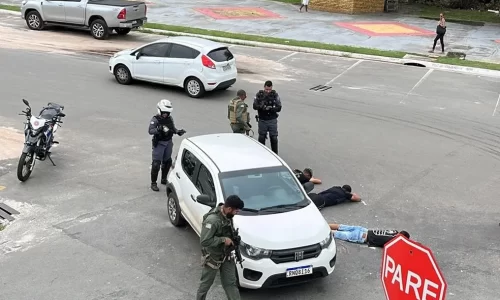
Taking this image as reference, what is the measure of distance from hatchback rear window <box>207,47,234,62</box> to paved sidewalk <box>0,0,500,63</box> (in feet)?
32.3

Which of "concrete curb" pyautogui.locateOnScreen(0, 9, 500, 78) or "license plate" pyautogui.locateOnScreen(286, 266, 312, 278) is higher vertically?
"concrete curb" pyautogui.locateOnScreen(0, 9, 500, 78)

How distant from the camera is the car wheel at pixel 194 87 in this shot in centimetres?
1727

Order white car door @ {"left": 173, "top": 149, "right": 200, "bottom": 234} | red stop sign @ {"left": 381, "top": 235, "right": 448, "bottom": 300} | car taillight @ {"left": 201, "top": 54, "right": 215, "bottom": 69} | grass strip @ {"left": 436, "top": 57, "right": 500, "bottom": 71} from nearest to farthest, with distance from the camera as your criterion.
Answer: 1. red stop sign @ {"left": 381, "top": 235, "right": 448, "bottom": 300}
2. white car door @ {"left": 173, "top": 149, "right": 200, "bottom": 234}
3. car taillight @ {"left": 201, "top": 54, "right": 215, "bottom": 69}
4. grass strip @ {"left": 436, "top": 57, "right": 500, "bottom": 71}

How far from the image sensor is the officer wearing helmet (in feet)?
36.0

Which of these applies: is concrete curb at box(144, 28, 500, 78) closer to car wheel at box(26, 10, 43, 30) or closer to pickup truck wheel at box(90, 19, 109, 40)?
pickup truck wheel at box(90, 19, 109, 40)

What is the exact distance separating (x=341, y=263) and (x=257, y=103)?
15.7 feet

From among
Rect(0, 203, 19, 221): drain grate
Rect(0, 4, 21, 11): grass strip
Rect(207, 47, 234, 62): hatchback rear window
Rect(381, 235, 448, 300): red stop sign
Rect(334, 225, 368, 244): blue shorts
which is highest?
Rect(381, 235, 448, 300): red stop sign

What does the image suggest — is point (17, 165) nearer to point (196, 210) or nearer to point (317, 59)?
point (196, 210)

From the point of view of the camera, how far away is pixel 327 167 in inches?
500

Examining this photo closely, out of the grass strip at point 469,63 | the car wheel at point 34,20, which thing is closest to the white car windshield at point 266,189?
the grass strip at point 469,63

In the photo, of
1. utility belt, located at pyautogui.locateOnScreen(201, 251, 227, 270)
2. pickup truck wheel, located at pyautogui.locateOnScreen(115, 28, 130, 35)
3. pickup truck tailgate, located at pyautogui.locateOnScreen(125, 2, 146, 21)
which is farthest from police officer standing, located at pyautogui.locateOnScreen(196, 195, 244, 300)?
pickup truck wheel, located at pyautogui.locateOnScreen(115, 28, 130, 35)

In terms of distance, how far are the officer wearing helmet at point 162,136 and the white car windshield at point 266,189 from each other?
108 inches

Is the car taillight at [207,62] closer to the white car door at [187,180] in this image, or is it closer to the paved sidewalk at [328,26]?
the white car door at [187,180]

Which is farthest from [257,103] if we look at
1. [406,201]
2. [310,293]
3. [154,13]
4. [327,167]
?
[154,13]
